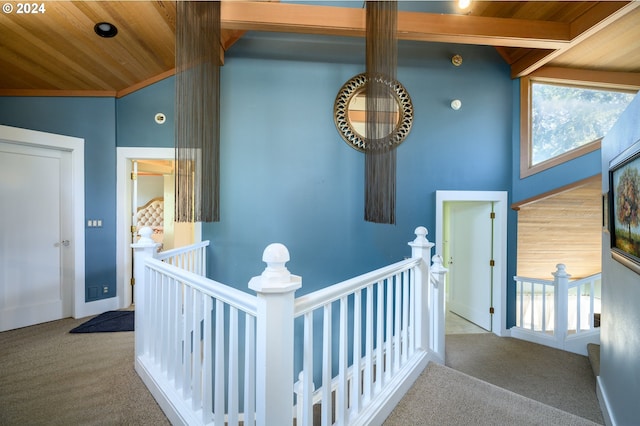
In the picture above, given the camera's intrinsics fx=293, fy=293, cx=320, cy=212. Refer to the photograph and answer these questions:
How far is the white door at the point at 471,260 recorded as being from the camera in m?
3.72

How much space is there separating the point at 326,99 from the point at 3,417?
138 inches

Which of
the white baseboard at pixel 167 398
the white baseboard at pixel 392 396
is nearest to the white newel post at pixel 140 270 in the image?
the white baseboard at pixel 167 398

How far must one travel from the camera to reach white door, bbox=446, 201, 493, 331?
12.2ft

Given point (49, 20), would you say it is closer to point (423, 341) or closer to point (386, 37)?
point (386, 37)

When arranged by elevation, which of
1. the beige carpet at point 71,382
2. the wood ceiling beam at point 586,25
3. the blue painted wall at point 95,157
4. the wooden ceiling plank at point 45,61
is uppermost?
the wood ceiling beam at point 586,25

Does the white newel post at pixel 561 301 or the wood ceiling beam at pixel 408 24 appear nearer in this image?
the wood ceiling beam at pixel 408 24

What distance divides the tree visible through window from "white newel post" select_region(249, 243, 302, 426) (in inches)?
148

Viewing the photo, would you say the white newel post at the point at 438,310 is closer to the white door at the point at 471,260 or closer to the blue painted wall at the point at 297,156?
the blue painted wall at the point at 297,156

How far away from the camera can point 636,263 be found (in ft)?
4.93

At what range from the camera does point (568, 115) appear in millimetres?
3373

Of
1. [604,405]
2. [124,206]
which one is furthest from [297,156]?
[604,405]

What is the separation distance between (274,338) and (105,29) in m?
2.90

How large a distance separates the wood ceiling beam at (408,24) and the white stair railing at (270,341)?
199cm

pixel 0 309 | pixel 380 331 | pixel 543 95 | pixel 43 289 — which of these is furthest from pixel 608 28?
pixel 0 309
